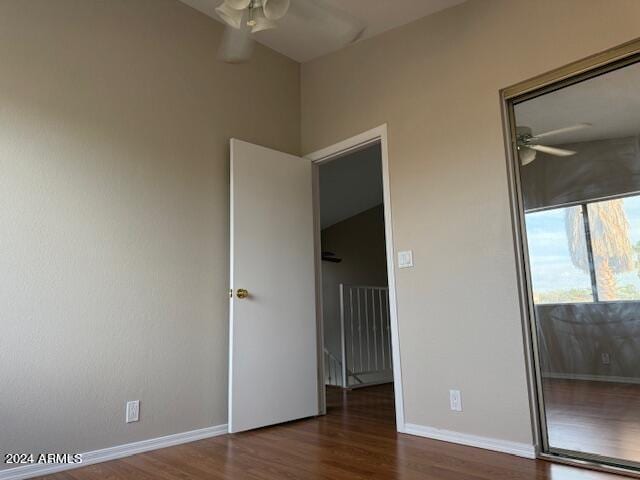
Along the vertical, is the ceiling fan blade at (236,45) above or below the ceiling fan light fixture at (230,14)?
above

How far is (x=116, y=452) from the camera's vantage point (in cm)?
260

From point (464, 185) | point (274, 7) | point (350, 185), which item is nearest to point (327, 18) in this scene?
point (274, 7)

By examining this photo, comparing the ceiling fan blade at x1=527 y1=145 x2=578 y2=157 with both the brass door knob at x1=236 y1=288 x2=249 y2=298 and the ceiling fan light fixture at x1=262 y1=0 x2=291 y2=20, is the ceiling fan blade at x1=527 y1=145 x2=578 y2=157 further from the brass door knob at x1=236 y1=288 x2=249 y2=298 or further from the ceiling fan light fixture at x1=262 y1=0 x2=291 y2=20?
the brass door knob at x1=236 y1=288 x2=249 y2=298

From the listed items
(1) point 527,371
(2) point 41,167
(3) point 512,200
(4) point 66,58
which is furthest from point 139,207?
(1) point 527,371

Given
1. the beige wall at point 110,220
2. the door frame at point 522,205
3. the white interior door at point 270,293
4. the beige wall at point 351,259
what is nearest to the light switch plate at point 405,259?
the door frame at point 522,205

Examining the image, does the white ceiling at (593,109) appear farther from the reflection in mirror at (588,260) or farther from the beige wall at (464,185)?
the beige wall at (464,185)

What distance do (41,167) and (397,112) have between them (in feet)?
7.59

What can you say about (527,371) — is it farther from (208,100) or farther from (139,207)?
(208,100)

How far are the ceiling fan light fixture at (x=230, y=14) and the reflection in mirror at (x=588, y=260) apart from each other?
5.80ft

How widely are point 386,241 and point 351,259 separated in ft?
12.4

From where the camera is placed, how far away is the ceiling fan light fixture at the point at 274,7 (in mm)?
2139

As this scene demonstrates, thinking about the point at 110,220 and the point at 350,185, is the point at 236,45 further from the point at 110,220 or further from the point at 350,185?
the point at 350,185

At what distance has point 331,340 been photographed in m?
6.32

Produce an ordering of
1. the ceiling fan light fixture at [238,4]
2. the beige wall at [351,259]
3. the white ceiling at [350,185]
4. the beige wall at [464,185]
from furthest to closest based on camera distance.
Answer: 1. the beige wall at [351,259]
2. the white ceiling at [350,185]
3. the beige wall at [464,185]
4. the ceiling fan light fixture at [238,4]
